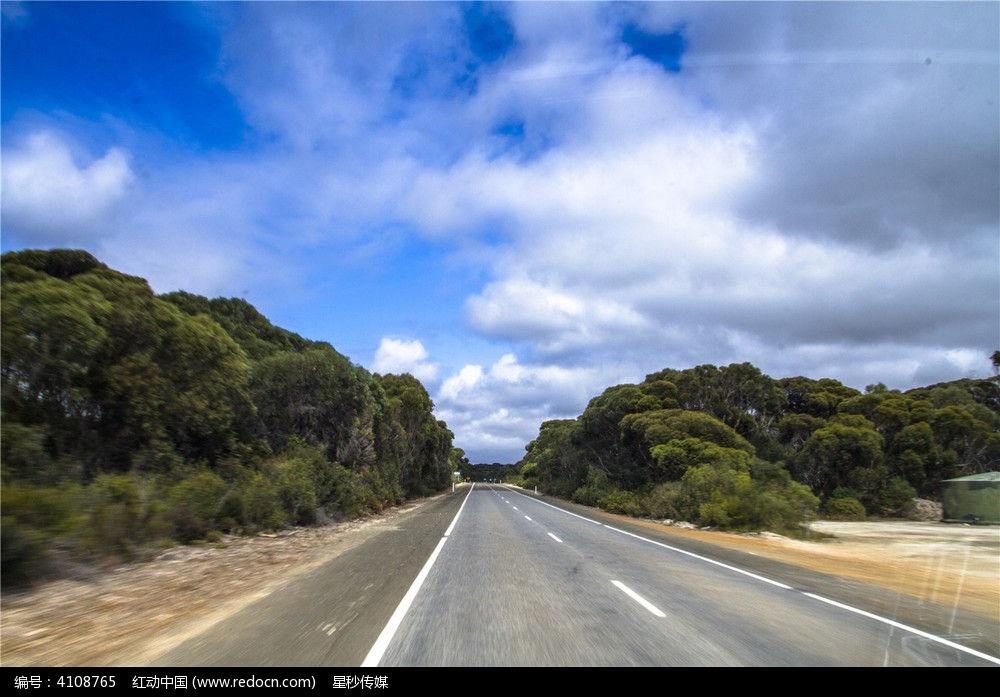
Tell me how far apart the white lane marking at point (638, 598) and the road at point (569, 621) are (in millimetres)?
17

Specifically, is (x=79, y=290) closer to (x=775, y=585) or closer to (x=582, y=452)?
(x=775, y=585)

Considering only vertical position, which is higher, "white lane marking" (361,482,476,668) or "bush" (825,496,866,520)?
"white lane marking" (361,482,476,668)

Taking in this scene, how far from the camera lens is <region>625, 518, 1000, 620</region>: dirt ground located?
1183cm

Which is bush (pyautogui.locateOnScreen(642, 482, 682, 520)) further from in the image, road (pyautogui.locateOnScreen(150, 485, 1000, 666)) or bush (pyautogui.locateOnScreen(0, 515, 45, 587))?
bush (pyautogui.locateOnScreen(0, 515, 45, 587))

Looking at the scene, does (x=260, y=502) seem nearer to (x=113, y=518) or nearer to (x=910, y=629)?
(x=113, y=518)

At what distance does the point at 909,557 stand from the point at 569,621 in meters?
15.4

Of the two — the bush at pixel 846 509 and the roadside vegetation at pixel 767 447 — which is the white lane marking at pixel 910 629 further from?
the bush at pixel 846 509

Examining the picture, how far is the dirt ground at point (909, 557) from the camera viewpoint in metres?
11.8

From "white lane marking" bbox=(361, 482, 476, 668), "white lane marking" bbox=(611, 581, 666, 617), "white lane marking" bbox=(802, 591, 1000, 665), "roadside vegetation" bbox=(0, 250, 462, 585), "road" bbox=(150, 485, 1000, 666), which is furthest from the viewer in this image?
"roadside vegetation" bbox=(0, 250, 462, 585)

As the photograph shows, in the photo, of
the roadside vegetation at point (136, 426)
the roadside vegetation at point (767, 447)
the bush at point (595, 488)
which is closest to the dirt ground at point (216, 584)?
the roadside vegetation at point (136, 426)

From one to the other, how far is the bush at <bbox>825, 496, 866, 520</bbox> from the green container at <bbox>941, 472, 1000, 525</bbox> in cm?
415

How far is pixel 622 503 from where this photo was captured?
38.7 meters

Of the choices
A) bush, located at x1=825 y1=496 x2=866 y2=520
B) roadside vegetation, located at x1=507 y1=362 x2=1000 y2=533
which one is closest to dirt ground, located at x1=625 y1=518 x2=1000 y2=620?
roadside vegetation, located at x1=507 y1=362 x2=1000 y2=533
